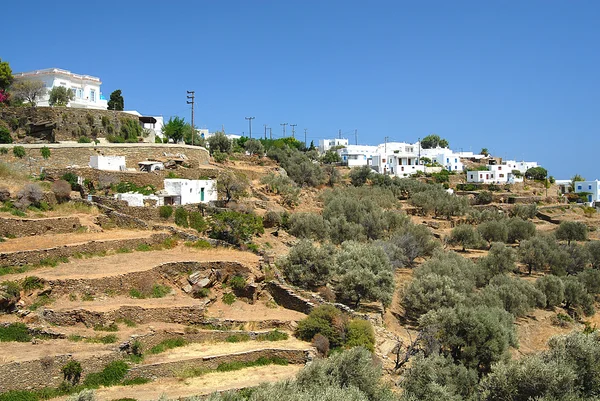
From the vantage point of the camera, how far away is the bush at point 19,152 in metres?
24.8

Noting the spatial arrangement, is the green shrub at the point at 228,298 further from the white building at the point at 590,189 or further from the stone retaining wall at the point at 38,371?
the white building at the point at 590,189

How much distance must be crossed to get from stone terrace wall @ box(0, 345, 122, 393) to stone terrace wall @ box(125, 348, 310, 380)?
805mm

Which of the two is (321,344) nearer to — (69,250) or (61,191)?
(69,250)

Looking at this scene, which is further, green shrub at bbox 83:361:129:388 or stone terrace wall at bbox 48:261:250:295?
stone terrace wall at bbox 48:261:250:295

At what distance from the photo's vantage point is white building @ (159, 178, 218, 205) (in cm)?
2451

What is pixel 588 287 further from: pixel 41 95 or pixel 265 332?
pixel 41 95

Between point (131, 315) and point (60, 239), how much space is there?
219 inches

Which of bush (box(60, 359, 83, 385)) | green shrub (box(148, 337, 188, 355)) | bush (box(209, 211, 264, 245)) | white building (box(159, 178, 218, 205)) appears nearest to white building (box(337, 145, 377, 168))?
white building (box(159, 178, 218, 205))

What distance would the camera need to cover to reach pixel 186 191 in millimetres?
24938

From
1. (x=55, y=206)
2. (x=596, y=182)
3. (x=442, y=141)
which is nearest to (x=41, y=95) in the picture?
(x=55, y=206)

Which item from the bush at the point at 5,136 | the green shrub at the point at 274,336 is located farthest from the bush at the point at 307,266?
the bush at the point at 5,136

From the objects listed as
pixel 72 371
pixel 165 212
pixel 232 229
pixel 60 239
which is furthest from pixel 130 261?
pixel 72 371

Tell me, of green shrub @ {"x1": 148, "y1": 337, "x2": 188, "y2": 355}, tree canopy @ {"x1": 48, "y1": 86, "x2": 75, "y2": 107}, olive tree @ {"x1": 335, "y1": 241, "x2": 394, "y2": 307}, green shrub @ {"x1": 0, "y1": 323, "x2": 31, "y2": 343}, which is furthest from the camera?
tree canopy @ {"x1": 48, "y1": 86, "x2": 75, "y2": 107}

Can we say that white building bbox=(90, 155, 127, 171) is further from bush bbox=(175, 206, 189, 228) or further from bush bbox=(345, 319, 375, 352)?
bush bbox=(345, 319, 375, 352)
